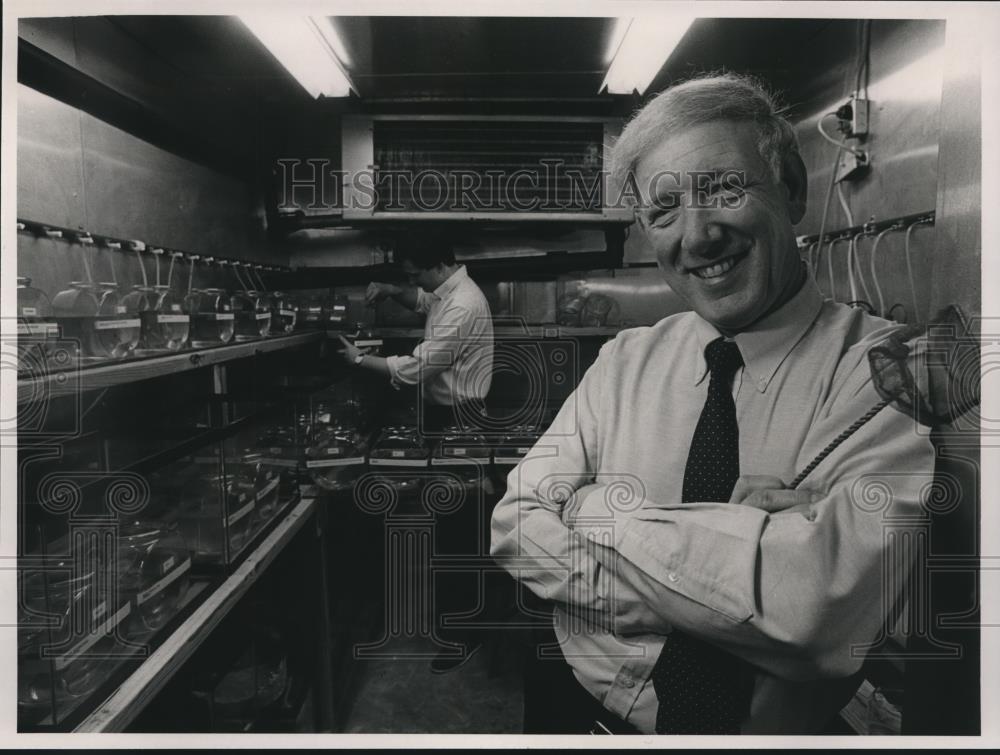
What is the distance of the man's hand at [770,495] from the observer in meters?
0.87

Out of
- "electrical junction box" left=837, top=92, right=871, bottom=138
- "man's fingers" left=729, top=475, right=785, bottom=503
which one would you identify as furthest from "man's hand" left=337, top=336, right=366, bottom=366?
"electrical junction box" left=837, top=92, right=871, bottom=138

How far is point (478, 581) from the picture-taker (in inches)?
55.3

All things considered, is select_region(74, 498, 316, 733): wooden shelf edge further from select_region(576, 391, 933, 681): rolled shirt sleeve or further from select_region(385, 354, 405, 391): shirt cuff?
select_region(576, 391, 933, 681): rolled shirt sleeve

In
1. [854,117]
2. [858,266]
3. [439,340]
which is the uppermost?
[854,117]

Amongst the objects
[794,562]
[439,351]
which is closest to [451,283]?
[439,351]

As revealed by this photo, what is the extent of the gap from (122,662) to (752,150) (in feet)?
5.04

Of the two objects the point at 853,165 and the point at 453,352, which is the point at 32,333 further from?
the point at 853,165

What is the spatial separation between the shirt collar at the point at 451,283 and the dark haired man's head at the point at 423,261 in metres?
0.01

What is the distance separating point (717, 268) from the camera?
100cm

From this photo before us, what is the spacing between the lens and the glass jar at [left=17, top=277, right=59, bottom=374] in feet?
3.49

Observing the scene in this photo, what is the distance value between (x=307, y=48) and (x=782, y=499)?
1562 millimetres

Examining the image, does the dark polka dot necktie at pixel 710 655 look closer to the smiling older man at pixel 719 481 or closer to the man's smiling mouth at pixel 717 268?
the smiling older man at pixel 719 481

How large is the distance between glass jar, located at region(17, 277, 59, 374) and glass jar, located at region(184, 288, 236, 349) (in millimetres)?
372

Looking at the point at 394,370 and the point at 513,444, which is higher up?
A: the point at 394,370
